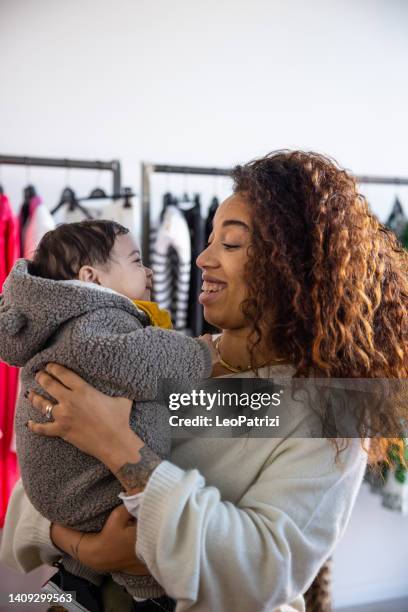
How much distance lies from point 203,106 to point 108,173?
53 cm

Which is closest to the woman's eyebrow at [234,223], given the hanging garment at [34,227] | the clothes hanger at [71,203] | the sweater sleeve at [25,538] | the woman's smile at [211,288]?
the woman's smile at [211,288]

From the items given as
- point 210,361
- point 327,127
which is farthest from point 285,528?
point 327,127

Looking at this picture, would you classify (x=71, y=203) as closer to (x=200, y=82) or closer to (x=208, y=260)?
(x=200, y=82)

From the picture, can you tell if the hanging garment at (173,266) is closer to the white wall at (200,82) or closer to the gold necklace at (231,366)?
the white wall at (200,82)

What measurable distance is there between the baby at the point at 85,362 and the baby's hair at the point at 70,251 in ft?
0.15

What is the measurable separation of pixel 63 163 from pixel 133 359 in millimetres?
1373

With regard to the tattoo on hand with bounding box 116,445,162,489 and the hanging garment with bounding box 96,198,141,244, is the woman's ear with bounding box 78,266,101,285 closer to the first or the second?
the tattoo on hand with bounding box 116,445,162,489

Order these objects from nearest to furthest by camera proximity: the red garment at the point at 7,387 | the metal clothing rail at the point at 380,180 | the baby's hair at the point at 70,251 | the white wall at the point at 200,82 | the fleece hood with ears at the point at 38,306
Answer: the fleece hood with ears at the point at 38,306, the baby's hair at the point at 70,251, the red garment at the point at 7,387, the white wall at the point at 200,82, the metal clothing rail at the point at 380,180

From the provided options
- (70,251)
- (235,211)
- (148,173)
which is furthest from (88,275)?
(148,173)

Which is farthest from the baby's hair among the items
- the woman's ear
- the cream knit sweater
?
the cream knit sweater

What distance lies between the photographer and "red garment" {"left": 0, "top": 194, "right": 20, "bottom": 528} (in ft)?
6.30

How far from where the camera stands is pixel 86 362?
0.92 meters

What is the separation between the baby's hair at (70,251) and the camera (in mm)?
1055

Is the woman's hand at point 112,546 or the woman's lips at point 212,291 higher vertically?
the woman's lips at point 212,291
